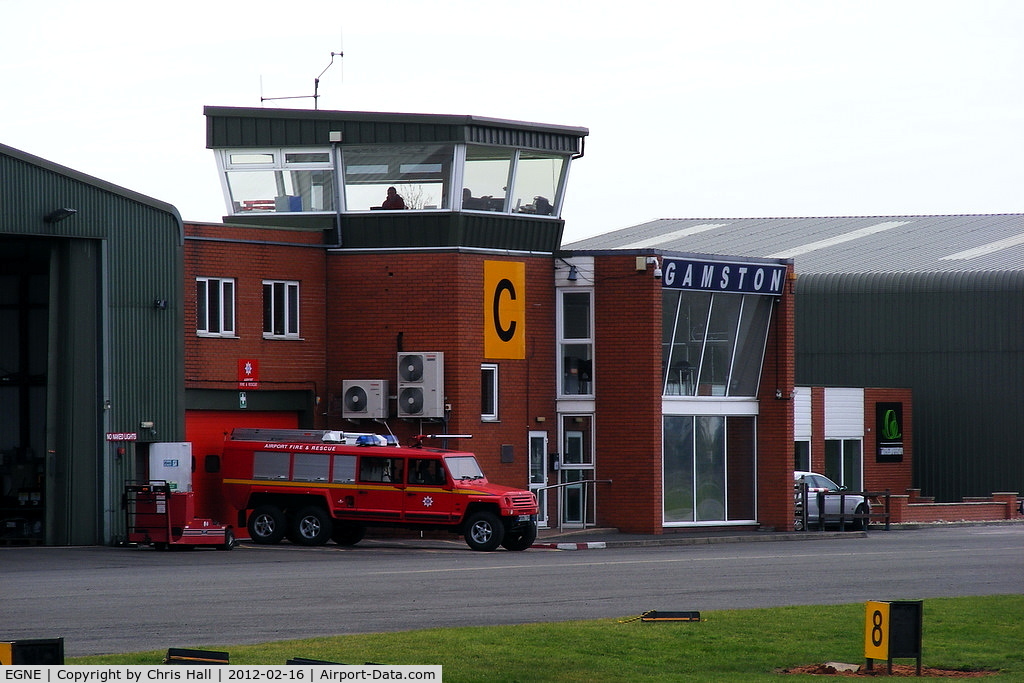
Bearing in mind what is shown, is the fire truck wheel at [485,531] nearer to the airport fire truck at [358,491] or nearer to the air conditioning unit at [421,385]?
the airport fire truck at [358,491]

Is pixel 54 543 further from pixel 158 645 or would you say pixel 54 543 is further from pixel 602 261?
pixel 158 645

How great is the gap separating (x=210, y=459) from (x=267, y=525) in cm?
272

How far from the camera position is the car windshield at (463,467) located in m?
30.2

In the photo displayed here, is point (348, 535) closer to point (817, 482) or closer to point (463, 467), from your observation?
point (463, 467)

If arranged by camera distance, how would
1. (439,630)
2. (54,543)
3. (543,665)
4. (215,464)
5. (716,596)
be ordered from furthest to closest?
(215,464)
(54,543)
(716,596)
(439,630)
(543,665)

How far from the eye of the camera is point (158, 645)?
14.1m

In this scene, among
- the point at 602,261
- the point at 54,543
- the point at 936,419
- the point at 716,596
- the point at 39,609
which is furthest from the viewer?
the point at 936,419

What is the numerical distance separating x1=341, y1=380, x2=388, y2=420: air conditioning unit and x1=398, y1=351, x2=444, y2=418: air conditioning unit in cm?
42

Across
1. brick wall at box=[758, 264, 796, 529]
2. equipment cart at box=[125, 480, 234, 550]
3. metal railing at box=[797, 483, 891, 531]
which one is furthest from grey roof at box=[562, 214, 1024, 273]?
equipment cart at box=[125, 480, 234, 550]

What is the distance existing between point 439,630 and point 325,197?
20744mm

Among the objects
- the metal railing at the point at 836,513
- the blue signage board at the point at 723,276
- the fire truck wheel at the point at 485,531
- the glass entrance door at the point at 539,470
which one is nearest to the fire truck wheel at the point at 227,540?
the fire truck wheel at the point at 485,531

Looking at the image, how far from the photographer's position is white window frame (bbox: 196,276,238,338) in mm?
32781

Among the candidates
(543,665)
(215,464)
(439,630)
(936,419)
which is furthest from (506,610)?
(936,419)

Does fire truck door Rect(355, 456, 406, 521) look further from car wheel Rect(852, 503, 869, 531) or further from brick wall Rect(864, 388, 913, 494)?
Result: brick wall Rect(864, 388, 913, 494)
